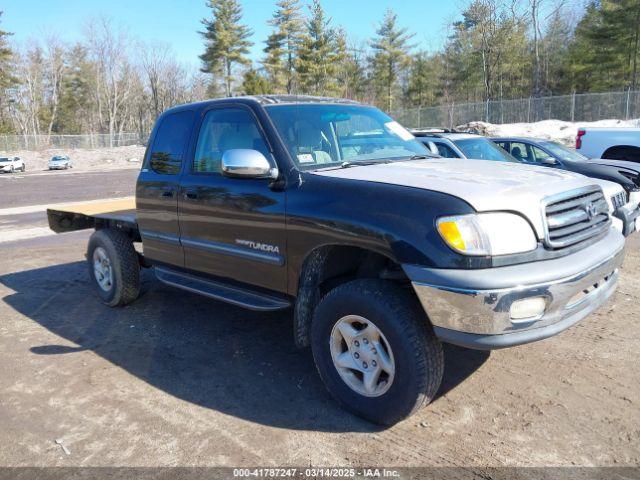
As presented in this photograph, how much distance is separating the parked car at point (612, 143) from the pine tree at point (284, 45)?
46.4 metres

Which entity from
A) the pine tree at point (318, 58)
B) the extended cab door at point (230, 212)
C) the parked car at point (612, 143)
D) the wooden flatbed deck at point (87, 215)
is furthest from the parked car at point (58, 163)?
the extended cab door at point (230, 212)

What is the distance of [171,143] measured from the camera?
481 cm

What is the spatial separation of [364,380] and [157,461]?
4.13 ft

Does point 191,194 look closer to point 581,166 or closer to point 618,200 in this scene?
point 618,200

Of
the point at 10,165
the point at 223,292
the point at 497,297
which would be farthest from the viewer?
the point at 10,165

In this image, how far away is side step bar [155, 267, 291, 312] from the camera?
3810mm

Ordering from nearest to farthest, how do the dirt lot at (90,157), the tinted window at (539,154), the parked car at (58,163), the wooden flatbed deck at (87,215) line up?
the wooden flatbed deck at (87,215) < the tinted window at (539,154) < the parked car at (58,163) < the dirt lot at (90,157)

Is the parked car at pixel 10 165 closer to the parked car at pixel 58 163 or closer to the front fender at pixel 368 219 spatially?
the parked car at pixel 58 163

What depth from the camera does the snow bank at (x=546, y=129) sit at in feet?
87.8

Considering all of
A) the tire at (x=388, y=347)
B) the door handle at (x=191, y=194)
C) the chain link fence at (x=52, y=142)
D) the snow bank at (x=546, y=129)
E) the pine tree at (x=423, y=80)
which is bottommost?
the tire at (x=388, y=347)

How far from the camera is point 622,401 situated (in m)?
3.35

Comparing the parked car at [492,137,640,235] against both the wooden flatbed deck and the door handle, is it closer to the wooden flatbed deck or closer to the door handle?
the door handle

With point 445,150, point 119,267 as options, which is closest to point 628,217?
point 445,150

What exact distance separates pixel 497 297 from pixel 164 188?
319 centimetres
